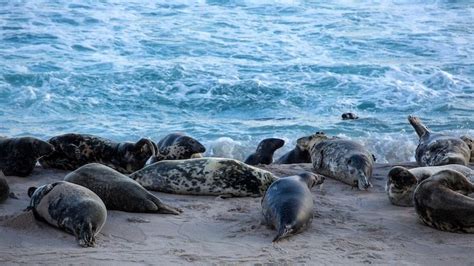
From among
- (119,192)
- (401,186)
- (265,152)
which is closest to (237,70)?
(265,152)

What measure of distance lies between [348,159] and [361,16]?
12.9 meters

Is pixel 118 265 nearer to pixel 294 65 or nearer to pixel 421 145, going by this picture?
pixel 421 145

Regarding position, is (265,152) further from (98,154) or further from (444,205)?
(444,205)

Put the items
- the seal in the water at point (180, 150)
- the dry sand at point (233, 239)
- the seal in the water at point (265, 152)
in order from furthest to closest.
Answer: the seal in the water at point (265, 152) → the seal in the water at point (180, 150) → the dry sand at point (233, 239)

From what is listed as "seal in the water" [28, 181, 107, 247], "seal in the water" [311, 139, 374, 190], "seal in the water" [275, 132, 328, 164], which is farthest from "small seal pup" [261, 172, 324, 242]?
"seal in the water" [275, 132, 328, 164]

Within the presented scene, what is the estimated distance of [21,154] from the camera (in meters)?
7.52

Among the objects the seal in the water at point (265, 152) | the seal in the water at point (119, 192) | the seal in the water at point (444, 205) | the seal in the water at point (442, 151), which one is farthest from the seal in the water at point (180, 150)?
the seal in the water at point (444, 205)

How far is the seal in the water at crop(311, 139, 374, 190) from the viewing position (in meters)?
7.49

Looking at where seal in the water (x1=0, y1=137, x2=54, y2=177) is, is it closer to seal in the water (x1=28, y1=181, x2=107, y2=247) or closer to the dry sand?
the dry sand

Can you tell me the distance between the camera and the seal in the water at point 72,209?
545cm

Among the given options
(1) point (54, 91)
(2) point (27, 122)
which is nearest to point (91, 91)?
(1) point (54, 91)

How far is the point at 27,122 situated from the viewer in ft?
37.8

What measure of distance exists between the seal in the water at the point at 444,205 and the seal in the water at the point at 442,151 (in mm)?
1807

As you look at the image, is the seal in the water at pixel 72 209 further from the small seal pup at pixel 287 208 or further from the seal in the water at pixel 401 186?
the seal in the water at pixel 401 186
